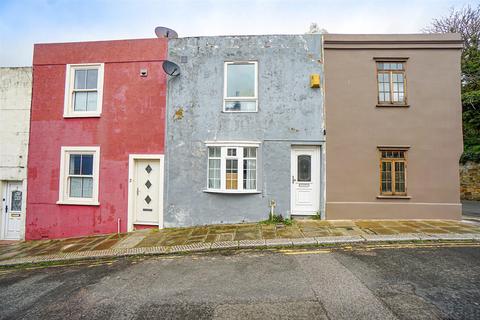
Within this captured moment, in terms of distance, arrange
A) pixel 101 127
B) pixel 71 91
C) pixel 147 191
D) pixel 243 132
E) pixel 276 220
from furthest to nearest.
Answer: pixel 71 91 → pixel 101 127 → pixel 147 191 → pixel 243 132 → pixel 276 220

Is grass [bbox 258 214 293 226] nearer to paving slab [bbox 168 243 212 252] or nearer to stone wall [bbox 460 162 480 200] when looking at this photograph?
paving slab [bbox 168 243 212 252]

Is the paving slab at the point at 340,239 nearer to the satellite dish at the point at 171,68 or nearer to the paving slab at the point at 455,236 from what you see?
the paving slab at the point at 455,236

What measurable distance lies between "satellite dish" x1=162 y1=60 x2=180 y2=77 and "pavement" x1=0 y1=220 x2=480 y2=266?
563 cm

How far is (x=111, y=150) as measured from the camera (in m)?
9.18

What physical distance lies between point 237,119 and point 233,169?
1.83 meters

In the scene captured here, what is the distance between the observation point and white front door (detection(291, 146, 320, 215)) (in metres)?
8.87

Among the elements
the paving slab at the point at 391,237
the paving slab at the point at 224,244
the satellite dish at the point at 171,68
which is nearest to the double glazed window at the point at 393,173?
the paving slab at the point at 391,237

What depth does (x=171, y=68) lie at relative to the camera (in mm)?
8969

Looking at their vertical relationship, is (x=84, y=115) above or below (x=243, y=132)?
above

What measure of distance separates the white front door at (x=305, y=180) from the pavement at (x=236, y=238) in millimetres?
587

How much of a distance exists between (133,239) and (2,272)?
305 cm

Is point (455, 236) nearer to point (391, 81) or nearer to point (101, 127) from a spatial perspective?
point (391, 81)

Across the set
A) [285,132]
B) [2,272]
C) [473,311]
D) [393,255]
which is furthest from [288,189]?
[2,272]

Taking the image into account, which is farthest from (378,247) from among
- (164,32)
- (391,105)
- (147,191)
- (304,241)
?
(164,32)
